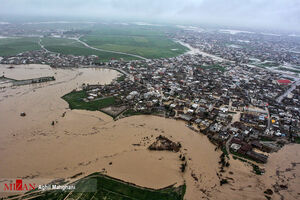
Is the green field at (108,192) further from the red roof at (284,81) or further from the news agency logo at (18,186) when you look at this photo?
the red roof at (284,81)

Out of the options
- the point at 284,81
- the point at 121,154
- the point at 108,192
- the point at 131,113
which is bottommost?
the point at 108,192

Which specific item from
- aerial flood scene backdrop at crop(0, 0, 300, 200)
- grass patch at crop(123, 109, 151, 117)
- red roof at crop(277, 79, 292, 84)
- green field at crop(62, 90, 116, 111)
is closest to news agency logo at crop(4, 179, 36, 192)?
aerial flood scene backdrop at crop(0, 0, 300, 200)

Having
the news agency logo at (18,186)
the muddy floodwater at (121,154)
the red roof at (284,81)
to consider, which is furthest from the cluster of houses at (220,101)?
the news agency logo at (18,186)

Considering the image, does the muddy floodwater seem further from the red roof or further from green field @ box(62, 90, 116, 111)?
the red roof

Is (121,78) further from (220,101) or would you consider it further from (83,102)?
(220,101)

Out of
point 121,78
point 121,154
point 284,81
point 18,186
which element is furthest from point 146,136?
point 284,81

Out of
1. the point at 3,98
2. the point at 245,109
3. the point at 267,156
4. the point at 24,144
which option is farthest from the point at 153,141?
the point at 3,98

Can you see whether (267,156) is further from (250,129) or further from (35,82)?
(35,82)
